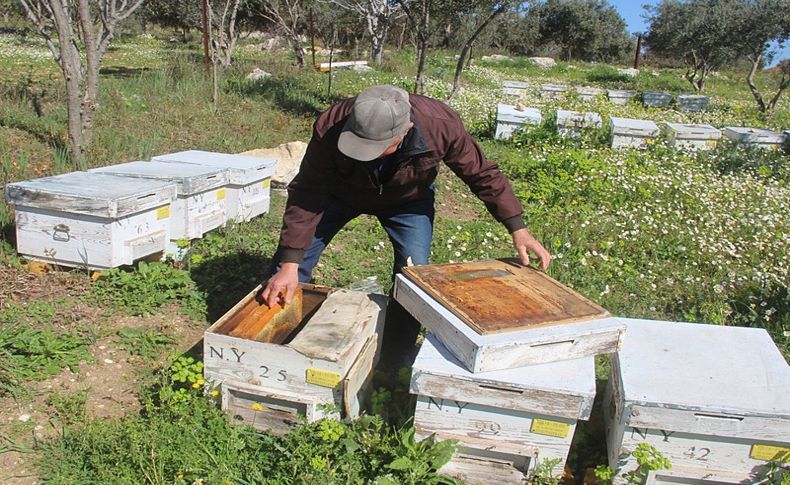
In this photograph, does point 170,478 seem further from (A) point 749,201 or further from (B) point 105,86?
(B) point 105,86

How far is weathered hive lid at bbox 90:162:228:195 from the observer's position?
4.34 m

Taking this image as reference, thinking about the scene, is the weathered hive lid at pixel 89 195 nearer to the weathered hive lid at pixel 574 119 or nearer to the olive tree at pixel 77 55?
the olive tree at pixel 77 55

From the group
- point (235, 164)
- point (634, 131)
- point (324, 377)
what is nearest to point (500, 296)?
point (324, 377)

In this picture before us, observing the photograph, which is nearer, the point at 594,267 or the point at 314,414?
the point at 314,414

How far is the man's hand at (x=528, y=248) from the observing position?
309 cm

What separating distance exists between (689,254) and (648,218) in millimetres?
729

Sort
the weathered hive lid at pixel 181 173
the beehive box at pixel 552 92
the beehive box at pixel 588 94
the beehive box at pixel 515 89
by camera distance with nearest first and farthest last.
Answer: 1. the weathered hive lid at pixel 181 173
2. the beehive box at pixel 588 94
3. the beehive box at pixel 552 92
4. the beehive box at pixel 515 89

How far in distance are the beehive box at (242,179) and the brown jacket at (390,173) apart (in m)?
1.86

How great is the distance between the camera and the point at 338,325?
288cm

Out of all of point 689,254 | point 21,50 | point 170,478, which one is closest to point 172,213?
point 170,478

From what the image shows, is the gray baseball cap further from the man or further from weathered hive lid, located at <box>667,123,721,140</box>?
weathered hive lid, located at <box>667,123,721,140</box>

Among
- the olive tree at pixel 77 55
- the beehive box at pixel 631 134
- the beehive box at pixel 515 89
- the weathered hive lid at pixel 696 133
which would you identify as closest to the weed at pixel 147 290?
the olive tree at pixel 77 55

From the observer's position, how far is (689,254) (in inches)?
216

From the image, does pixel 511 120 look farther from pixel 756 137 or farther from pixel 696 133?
pixel 756 137
